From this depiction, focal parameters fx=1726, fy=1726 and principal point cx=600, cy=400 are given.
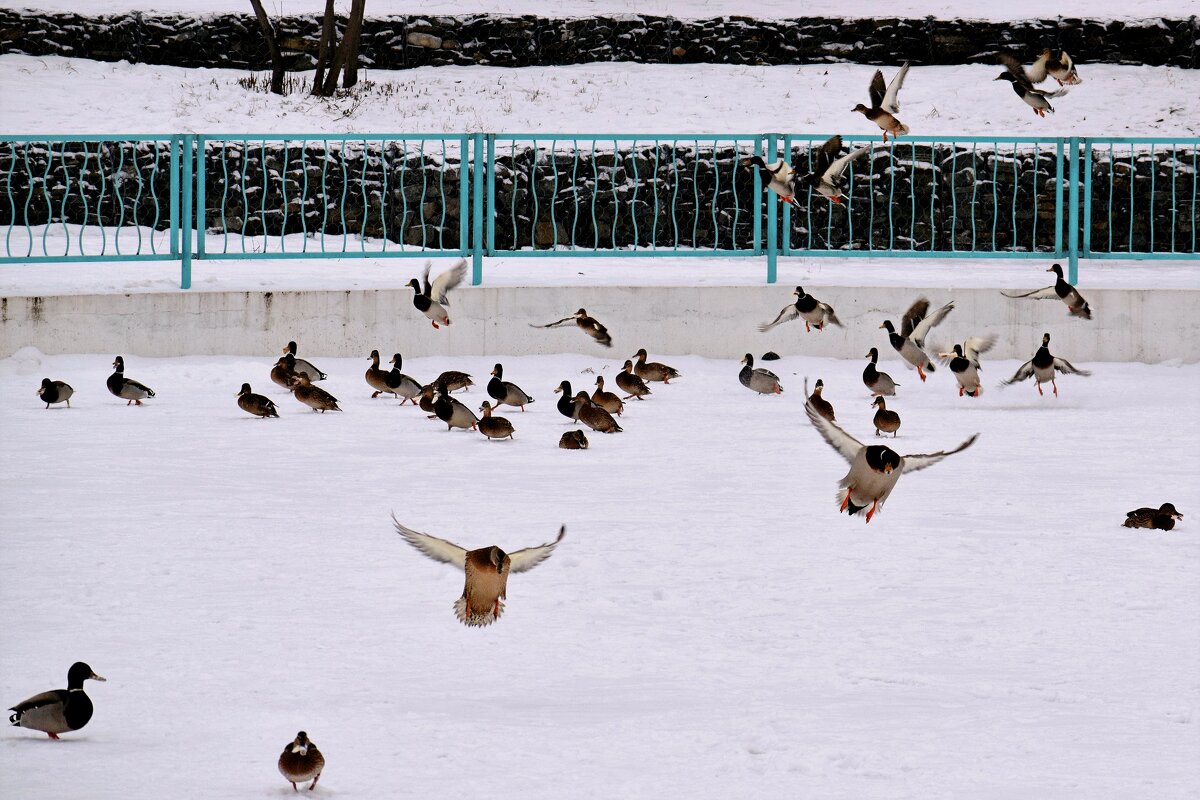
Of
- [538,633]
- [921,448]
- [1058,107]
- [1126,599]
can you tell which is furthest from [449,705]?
[1058,107]

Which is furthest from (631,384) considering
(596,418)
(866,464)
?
(866,464)

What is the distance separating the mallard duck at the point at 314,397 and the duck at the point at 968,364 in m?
4.65

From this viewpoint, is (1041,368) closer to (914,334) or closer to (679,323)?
(914,334)

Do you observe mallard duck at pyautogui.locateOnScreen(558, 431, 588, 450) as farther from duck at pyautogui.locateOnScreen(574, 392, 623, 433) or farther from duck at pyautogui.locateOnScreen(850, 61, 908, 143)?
duck at pyautogui.locateOnScreen(850, 61, 908, 143)

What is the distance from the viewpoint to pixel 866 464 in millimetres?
6820

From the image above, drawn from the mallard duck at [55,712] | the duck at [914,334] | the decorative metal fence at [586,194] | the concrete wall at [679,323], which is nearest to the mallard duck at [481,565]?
the mallard duck at [55,712]

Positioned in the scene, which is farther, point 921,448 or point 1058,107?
point 1058,107

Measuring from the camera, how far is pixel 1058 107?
25.0m

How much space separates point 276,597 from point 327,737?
1.70 meters

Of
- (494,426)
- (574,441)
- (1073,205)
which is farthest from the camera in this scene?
(1073,205)

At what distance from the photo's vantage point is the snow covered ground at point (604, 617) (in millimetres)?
5164

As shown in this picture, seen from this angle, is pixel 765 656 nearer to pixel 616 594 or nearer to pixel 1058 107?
pixel 616 594

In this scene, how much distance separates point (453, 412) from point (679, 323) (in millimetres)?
4287

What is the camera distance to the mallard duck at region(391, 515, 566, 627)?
558 cm
